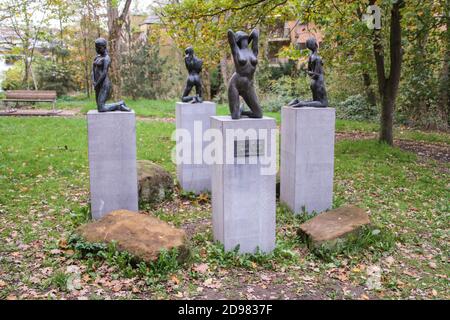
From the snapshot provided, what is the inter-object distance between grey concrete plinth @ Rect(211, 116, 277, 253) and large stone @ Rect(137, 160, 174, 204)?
7.75ft

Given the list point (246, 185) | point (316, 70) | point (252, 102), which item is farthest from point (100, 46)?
point (316, 70)

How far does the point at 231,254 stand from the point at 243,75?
2.45 m

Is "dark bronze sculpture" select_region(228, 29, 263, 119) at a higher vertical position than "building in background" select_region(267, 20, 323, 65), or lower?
lower

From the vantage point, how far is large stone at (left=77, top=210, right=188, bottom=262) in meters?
5.22

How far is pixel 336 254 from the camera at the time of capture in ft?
19.1

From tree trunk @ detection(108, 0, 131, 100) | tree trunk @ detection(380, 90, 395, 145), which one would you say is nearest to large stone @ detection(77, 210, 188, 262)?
tree trunk @ detection(380, 90, 395, 145)

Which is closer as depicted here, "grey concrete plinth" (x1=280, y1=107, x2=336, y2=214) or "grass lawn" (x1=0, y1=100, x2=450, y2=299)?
"grass lawn" (x1=0, y1=100, x2=450, y2=299)

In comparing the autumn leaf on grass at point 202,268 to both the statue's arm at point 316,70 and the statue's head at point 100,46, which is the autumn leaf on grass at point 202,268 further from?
the statue's arm at point 316,70

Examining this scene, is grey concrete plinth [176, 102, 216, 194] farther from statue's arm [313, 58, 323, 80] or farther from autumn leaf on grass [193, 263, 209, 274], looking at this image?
autumn leaf on grass [193, 263, 209, 274]

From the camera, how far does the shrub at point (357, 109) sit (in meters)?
19.2

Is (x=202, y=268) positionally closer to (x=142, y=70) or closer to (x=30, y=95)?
(x=30, y=95)

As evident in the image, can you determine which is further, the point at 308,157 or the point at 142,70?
the point at 142,70

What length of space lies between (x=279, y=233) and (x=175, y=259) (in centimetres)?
215

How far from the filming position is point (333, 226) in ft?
20.4
